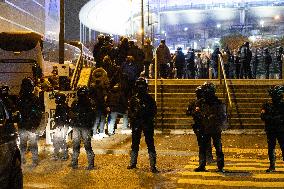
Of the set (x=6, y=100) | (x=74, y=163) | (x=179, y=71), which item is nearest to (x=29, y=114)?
(x=6, y=100)

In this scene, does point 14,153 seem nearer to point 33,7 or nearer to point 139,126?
point 139,126

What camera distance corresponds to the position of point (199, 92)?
10.9 metres

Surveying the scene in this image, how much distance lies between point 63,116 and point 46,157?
114 centimetres

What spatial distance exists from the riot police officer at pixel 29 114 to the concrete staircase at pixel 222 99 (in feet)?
29.4

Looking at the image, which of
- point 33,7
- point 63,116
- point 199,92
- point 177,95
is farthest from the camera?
point 33,7

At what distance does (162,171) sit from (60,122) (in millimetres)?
3261

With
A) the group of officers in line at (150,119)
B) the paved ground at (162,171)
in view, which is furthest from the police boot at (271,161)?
the paved ground at (162,171)

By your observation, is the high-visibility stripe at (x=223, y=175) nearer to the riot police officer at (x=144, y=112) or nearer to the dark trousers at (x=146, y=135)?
the riot police officer at (x=144, y=112)

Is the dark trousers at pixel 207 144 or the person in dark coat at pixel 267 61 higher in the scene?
the person in dark coat at pixel 267 61

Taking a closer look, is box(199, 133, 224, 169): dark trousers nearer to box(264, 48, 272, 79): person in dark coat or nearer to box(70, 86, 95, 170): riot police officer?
box(70, 86, 95, 170): riot police officer

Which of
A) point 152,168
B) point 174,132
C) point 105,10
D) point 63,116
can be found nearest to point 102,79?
point 174,132

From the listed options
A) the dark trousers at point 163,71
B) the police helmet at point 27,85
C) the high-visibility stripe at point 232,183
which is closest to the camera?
the high-visibility stripe at point 232,183

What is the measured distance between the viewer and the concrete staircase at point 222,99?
20.6 metres

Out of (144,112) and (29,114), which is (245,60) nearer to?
(144,112)
